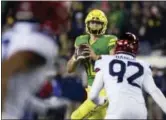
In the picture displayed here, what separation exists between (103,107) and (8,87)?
2.72 m

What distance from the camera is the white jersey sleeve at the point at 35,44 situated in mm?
6914

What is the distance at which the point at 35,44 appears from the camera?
23.6 feet

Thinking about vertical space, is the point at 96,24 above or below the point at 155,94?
above

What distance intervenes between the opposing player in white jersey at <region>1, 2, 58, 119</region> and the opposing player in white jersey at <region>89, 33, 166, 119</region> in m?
2.78

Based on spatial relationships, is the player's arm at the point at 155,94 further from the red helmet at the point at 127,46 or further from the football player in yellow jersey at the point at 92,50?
the football player in yellow jersey at the point at 92,50

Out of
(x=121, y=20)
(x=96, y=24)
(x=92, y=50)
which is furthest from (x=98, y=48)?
(x=121, y=20)

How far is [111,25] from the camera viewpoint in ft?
20.0

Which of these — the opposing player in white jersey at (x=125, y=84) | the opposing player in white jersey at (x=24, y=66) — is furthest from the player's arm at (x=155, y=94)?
the opposing player in white jersey at (x=24, y=66)

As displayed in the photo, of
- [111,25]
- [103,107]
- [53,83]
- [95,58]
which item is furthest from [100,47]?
[53,83]

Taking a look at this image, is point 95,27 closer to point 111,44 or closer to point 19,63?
point 111,44

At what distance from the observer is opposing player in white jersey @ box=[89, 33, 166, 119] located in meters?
3.74

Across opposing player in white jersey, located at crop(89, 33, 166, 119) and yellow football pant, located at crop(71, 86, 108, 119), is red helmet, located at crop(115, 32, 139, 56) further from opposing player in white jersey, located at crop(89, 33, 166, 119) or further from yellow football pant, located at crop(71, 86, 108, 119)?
yellow football pant, located at crop(71, 86, 108, 119)

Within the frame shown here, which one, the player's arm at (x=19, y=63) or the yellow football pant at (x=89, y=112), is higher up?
the yellow football pant at (x=89, y=112)

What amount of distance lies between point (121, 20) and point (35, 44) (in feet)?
3.44
